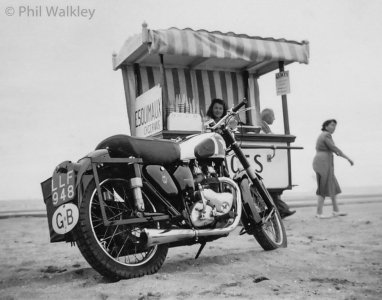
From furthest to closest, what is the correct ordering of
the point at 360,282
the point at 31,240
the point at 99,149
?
the point at 31,240
the point at 99,149
the point at 360,282

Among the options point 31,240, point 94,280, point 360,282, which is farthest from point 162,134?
point 360,282

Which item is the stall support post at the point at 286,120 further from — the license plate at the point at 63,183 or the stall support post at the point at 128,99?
the license plate at the point at 63,183

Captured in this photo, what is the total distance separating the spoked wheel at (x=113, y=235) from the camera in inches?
111

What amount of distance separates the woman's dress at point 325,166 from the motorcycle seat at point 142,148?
444cm

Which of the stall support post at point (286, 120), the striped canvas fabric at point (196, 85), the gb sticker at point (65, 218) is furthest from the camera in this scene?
the striped canvas fabric at point (196, 85)

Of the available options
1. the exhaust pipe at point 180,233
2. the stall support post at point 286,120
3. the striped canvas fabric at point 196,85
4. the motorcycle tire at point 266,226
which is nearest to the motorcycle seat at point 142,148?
the exhaust pipe at point 180,233

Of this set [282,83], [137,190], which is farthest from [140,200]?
[282,83]

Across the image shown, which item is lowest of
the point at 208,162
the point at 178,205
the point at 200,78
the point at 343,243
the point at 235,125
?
the point at 343,243

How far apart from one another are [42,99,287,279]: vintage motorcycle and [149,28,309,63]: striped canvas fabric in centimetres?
241

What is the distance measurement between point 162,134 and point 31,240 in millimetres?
2072

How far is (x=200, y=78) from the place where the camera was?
8.26 meters

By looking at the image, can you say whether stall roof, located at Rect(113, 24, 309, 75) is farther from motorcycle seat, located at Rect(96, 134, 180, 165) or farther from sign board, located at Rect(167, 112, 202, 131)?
motorcycle seat, located at Rect(96, 134, 180, 165)

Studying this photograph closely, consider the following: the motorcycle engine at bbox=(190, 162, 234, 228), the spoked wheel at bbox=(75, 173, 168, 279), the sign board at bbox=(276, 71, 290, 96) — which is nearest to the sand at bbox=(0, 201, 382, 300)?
the spoked wheel at bbox=(75, 173, 168, 279)

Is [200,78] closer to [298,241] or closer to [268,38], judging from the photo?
[268,38]
